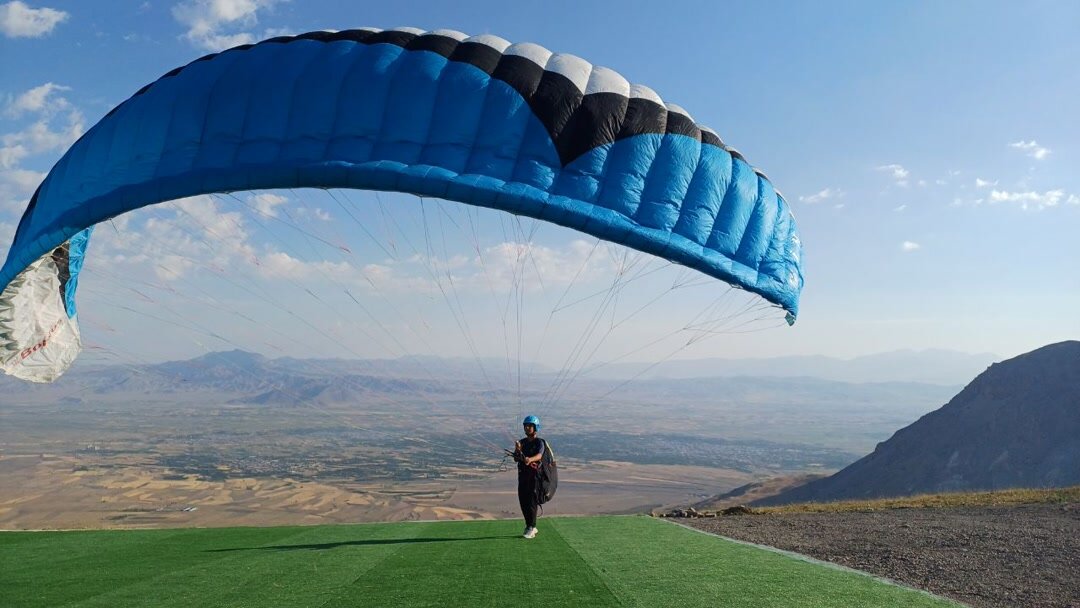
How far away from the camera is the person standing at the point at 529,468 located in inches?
328

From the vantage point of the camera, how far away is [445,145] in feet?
24.4

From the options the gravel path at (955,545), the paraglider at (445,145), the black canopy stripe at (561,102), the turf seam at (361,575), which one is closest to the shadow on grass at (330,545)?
the turf seam at (361,575)

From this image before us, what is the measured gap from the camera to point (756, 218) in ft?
27.0

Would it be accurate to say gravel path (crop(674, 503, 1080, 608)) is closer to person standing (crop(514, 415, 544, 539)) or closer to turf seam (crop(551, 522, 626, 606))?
turf seam (crop(551, 522, 626, 606))

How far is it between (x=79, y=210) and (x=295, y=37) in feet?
11.4

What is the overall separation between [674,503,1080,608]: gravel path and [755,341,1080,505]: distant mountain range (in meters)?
56.0

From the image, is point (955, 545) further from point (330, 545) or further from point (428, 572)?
point (330, 545)

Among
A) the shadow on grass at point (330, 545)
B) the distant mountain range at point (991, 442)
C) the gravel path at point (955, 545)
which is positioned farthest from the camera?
the distant mountain range at point (991, 442)

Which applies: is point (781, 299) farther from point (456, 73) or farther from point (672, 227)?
point (456, 73)

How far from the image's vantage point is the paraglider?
7273mm

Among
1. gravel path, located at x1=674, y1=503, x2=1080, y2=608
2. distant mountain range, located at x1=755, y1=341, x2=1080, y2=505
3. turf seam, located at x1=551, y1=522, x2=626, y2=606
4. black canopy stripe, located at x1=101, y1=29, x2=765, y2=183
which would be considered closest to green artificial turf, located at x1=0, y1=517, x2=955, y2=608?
turf seam, located at x1=551, y1=522, x2=626, y2=606

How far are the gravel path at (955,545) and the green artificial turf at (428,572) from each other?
32.8 inches

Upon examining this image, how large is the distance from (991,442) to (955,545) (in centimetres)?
6902

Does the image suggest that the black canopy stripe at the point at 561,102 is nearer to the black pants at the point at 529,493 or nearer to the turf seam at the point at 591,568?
the black pants at the point at 529,493
